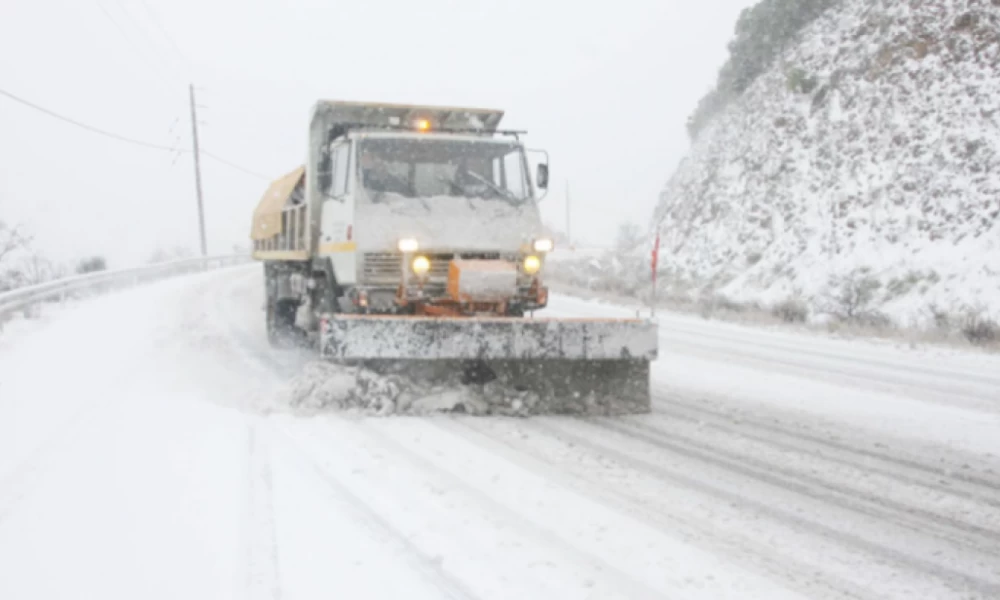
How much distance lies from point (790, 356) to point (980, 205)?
1205 cm

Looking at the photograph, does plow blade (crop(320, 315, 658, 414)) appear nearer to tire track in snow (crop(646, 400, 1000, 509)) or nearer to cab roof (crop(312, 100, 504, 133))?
tire track in snow (crop(646, 400, 1000, 509))

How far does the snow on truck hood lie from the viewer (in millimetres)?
7270

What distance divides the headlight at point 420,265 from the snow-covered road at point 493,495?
152 cm

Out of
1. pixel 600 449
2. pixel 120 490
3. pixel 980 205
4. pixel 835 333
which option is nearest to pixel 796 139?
pixel 980 205

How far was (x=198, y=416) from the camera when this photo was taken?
5984mm

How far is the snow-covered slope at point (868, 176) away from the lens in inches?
746

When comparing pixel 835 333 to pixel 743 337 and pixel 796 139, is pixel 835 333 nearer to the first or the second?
pixel 743 337

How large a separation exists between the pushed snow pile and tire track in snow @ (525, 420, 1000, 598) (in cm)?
37

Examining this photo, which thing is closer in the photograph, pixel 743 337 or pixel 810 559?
pixel 810 559

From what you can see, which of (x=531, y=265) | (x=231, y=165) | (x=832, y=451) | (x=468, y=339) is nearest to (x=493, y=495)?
(x=468, y=339)

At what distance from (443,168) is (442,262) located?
1184 millimetres

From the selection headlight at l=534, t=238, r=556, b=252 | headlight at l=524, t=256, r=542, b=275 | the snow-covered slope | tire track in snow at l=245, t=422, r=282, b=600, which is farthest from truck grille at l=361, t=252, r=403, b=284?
the snow-covered slope

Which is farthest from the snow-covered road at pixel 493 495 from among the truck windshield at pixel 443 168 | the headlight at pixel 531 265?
the truck windshield at pixel 443 168

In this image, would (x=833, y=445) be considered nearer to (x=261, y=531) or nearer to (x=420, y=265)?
(x=420, y=265)
